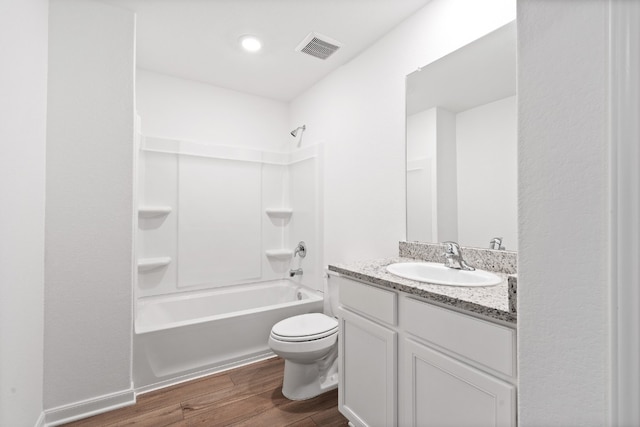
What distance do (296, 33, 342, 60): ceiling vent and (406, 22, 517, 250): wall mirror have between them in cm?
70

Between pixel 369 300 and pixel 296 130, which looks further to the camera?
pixel 296 130

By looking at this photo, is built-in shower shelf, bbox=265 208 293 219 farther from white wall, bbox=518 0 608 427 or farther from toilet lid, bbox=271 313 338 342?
white wall, bbox=518 0 608 427

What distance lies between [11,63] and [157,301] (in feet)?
6.42

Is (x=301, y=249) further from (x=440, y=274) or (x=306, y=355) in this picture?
(x=440, y=274)

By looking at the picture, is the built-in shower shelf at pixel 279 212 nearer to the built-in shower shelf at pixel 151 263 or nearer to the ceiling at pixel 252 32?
the built-in shower shelf at pixel 151 263

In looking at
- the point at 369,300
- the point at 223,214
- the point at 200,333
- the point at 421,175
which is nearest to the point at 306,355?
the point at 369,300

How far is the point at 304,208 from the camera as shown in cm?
302

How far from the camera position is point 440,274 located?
1524mm

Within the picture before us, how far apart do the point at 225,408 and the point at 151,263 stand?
140cm

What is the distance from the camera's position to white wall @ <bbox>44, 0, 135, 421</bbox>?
1645 mm

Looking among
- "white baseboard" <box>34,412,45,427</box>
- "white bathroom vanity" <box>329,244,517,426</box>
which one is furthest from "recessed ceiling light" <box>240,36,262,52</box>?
"white baseboard" <box>34,412,45,427</box>

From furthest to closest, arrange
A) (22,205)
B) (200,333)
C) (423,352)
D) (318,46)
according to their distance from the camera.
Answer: (318,46), (200,333), (22,205), (423,352)

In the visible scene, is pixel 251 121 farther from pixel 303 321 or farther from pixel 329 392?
pixel 329 392

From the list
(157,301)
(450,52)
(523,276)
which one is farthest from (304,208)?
(523,276)
